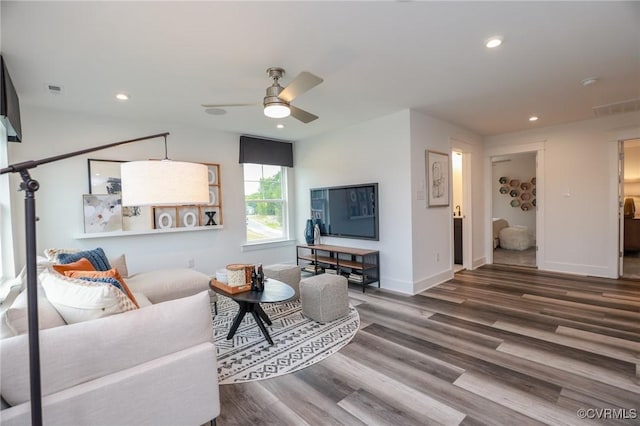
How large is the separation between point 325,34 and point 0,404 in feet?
8.23

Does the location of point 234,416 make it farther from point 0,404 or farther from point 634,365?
point 634,365

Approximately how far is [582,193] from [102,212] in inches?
271

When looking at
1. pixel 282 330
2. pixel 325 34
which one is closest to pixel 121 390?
pixel 282 330

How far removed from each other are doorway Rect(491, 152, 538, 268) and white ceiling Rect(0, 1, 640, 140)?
3.90 meters

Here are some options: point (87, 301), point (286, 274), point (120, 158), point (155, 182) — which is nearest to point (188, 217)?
point (120, 158)

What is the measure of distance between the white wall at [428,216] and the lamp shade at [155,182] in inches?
115

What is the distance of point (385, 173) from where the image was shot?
429 centimetres

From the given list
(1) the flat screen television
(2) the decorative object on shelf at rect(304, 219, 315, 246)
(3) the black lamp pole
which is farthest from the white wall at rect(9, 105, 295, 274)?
(3) the black lamp pole

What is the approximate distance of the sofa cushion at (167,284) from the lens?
2.94m

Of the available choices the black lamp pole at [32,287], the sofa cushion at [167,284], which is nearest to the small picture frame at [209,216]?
the sofa cushion at [167,284]

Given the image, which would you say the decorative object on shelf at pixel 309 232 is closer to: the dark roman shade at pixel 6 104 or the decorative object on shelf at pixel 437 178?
the decorative object on shelf at pixel 437 178

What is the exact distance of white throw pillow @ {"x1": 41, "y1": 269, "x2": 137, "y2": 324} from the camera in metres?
1.47

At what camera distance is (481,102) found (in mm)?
3715

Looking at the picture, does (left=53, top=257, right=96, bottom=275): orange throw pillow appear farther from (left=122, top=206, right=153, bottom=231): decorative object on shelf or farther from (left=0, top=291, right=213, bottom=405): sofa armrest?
(left=122, top=206, right=153, bottom=231): decorative object on shelf
